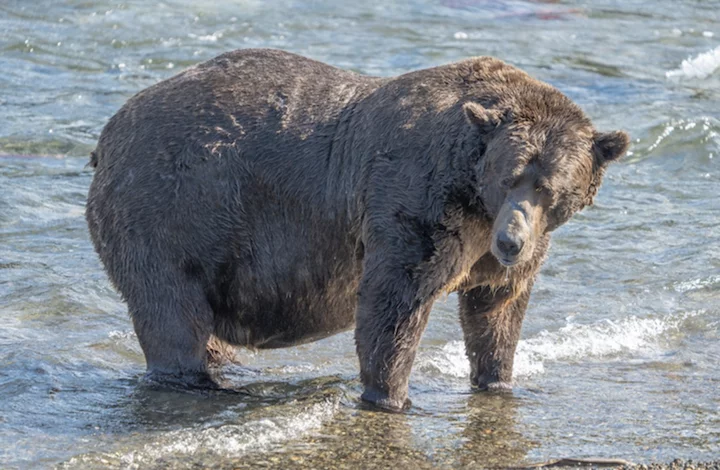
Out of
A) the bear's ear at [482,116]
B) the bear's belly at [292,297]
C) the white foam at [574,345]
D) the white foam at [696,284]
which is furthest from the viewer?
the white foam at [696,284]

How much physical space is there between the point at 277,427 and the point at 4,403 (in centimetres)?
164

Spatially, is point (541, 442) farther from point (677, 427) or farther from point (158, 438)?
point (158, 438)

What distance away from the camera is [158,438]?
6316 millimetres

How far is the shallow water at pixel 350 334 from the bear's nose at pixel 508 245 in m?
1.09

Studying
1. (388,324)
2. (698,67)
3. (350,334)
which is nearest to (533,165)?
(388,324)

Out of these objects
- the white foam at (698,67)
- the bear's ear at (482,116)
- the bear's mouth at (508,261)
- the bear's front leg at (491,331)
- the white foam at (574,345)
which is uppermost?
the bear's ear at (482,116)

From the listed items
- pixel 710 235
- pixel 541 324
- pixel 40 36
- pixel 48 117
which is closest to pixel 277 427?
pixel 541 324

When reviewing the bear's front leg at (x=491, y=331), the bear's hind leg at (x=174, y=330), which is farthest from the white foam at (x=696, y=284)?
the bear's hind leg at (x=174, y=330)

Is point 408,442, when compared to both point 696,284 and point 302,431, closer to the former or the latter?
point 302,431

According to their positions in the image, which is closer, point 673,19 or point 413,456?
point 413,456

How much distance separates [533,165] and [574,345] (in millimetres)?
2629

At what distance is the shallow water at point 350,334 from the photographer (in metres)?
6.37

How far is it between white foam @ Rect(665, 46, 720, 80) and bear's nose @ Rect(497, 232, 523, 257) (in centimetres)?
1149

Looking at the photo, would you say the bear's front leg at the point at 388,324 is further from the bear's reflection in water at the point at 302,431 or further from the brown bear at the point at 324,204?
the bear's reflection in water at the point at 302,431
